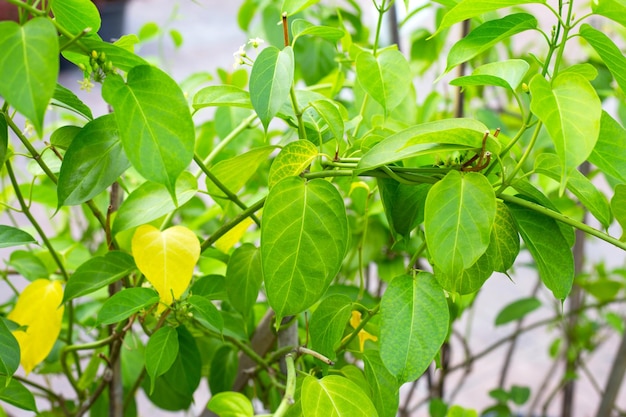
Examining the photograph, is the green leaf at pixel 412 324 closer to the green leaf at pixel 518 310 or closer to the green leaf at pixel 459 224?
the green leaf at pixel 459 224

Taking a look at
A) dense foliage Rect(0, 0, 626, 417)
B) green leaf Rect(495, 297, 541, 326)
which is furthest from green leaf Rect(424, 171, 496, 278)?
green leaf Rect(495, 297, 541, 326)

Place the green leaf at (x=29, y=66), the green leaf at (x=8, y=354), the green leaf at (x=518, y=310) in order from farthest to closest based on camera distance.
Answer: the green leaf at (x=518, y=310)
the green leaf at (x=8, y=354)
the green leaf at (x=29, y=66)

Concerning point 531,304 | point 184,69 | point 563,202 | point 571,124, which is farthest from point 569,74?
point 184,69

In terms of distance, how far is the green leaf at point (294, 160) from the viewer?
0.35 m

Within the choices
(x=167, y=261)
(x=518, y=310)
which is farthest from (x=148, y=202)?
(x=518, y=310)

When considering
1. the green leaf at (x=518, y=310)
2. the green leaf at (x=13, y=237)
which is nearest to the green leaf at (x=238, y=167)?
the green leaf at (x=13, y=237)

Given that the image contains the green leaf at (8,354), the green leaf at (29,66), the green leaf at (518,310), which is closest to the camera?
the green leaf at (29,66)

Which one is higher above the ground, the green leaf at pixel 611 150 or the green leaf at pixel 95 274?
the green leaf at pixel 611 150

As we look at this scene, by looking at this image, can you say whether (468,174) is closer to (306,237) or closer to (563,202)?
(306,237)

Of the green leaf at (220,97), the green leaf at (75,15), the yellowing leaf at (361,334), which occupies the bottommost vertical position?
the yellowing leaf at (361,334)

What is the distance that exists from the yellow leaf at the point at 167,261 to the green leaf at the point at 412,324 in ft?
0.36

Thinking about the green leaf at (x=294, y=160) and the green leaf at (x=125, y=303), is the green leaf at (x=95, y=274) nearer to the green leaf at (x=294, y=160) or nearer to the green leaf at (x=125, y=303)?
the green leaf at (x=125, y=303)

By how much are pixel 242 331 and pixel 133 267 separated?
3.6 inches

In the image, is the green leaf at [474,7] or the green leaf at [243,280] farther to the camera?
the green leaf at [243,280]
